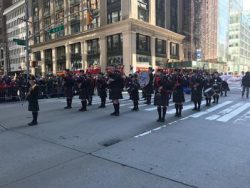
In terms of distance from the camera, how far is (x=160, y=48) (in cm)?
4266

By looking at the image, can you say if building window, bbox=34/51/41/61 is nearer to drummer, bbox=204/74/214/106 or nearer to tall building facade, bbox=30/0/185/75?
tall building facade, bbox=30/0/185/75

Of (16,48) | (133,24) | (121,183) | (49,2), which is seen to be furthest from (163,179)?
(16,48)

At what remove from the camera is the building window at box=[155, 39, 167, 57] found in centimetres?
4157

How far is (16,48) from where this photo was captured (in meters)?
71.2

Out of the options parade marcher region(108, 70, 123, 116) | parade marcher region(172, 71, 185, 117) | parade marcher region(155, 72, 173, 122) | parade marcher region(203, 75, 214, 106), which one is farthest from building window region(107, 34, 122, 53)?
parade marcher region(155, 72, 173, 122)

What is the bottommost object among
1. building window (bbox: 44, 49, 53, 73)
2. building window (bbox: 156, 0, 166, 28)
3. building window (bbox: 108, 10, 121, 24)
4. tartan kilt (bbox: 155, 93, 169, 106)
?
tartan kilt (bbox: 155, 93, 169, 106)

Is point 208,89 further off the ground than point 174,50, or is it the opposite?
point 174,50

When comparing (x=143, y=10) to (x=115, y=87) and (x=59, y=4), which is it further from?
(x=115, y=87)

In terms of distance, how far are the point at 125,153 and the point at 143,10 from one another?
3567cm

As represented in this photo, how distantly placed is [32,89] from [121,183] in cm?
560

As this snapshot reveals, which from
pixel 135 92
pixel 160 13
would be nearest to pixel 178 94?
pixel 135 92

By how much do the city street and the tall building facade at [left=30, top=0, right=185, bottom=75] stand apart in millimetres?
24092

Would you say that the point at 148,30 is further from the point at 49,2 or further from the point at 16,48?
the point at 16,48

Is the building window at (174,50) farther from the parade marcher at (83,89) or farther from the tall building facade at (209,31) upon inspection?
the parade marcher at (83,89)
